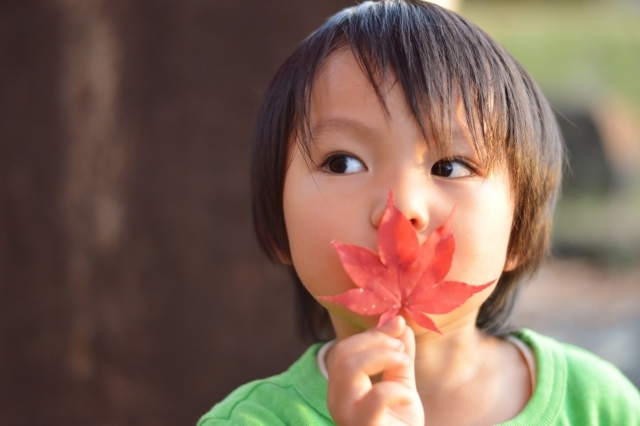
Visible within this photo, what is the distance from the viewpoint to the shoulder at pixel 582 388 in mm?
1445

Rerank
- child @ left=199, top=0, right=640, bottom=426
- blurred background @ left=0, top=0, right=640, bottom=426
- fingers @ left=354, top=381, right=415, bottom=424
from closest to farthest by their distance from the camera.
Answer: fingers @ left=354, top=381, right=415, bottom=424 < child @ left=199, top=0, right=640, bottom=426 < blurred background @ left=0, top=0, right=640, bottom=426

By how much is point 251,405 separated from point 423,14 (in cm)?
78

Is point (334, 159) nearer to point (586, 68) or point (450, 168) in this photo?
point (450, 168)

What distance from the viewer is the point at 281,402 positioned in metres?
Result: 1.41

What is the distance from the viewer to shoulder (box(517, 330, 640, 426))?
1.45 m

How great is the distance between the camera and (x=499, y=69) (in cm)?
132

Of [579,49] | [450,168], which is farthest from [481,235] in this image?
[579,49]

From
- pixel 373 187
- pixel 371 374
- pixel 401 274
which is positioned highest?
pixel 373 187

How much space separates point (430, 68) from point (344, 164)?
209mm

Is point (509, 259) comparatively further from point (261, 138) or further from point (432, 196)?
point (261, 138)

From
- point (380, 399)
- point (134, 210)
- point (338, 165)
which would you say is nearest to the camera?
point (380, 399)

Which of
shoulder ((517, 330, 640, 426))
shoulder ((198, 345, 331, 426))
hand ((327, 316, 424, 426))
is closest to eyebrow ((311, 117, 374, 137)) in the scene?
hand ((327, 316, 424, 426))

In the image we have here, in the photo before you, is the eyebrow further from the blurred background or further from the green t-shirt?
the blurred background

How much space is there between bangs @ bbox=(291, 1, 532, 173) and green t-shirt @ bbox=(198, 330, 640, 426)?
0.46 metres
